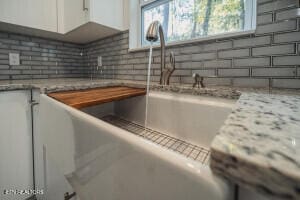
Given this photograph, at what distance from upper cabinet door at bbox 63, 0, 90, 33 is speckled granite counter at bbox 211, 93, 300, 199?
152 centimetres

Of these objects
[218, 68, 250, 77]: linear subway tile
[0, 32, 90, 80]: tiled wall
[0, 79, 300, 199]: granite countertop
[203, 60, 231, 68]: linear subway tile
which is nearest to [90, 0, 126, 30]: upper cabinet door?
[0, 32, 90, 80]: tiled wall

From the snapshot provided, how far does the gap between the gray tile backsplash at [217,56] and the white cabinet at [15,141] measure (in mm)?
752

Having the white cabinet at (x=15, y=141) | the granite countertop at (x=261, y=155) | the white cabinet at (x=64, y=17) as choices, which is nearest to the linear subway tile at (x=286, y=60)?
the granite countertop at (x=261, y=155)

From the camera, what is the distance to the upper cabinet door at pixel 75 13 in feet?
4.70

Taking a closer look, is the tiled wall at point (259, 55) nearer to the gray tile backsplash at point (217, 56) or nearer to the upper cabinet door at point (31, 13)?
the gray tile backsplash at point (217, 56)

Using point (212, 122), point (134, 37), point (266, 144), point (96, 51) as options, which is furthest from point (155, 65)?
point (266, 144)

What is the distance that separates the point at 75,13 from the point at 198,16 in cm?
105

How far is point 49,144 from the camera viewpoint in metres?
0.74

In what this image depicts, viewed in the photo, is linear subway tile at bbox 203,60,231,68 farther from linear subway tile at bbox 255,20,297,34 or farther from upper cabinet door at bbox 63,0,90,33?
upper cabinet door at bbox 63,0,90,33

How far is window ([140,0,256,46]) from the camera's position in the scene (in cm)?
111

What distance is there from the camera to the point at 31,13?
4.89 feet

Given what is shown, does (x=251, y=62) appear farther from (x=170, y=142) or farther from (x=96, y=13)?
(x=96, y=13)

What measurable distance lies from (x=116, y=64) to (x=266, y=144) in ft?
5.72

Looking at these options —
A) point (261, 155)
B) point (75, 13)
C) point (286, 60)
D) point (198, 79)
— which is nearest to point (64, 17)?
point (75, 13)
